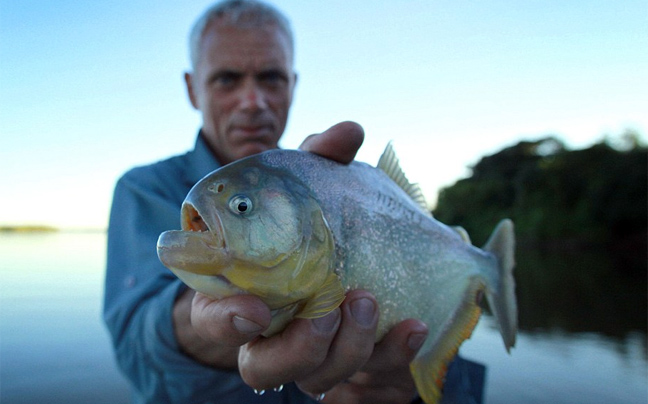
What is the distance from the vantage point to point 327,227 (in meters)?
1.60

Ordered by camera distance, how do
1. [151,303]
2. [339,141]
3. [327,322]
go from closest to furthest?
1. [327,322]
2. [339,141]
3. [151,303]

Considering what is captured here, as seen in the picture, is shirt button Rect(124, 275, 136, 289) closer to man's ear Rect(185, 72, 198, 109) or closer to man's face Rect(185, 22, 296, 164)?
man's face Rect(185, 22, 296, 164)

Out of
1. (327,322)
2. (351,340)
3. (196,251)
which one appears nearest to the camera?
(196,251)

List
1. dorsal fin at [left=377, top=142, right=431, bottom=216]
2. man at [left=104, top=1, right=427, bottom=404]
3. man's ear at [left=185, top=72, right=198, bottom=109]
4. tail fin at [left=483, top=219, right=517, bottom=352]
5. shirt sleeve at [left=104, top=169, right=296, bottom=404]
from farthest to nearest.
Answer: man's ear at [left=185, top=72, right=198, bottom=109] → tail fin at [left=483, top=219, right=517, bottom=352] → dorsal fin at [left=377, top=142, right=431, bottom=216] → shirt sleeve at [left=104, top=169, right=296, bottom=404] → man at [left=104, top=1, right=427, bottom=404]

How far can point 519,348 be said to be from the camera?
15359 mm

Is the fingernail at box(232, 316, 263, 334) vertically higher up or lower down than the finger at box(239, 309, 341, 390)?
higher up

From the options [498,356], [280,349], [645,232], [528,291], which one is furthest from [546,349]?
[645,232]

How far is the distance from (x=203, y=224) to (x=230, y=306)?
1.05 ft

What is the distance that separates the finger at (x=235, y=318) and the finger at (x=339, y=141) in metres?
0.73

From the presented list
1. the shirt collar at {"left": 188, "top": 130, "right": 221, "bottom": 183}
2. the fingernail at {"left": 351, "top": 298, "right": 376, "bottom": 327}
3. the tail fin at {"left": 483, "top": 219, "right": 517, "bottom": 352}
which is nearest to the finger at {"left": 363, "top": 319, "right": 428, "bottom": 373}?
the fingernail at {"left": 351, "top": 298, "right": 376, "bottom": 327}

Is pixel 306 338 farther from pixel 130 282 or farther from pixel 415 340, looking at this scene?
pixel 130 282

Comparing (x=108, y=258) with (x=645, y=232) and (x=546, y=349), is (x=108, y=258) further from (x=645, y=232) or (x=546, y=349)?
(x=645, y=232)

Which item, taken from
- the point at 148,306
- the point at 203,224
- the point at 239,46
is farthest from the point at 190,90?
the point at 203,224

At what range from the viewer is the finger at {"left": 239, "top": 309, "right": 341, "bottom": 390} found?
1.58 metres
